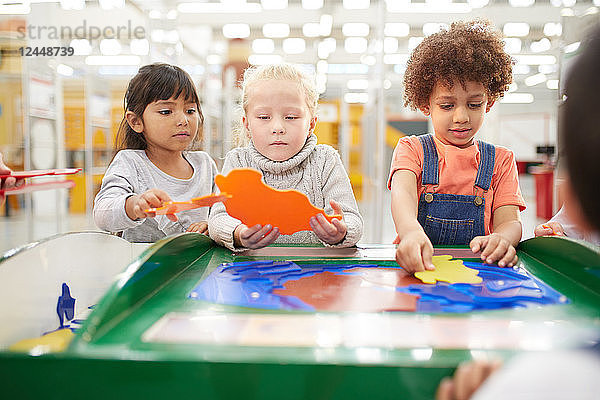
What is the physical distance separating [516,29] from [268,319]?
9095mm

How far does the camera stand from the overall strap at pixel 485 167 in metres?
1.22

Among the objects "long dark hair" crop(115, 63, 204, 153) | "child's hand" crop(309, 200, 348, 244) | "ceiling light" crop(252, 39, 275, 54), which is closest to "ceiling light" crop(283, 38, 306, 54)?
"ceiling light" crop(252, 39, 275, 54)

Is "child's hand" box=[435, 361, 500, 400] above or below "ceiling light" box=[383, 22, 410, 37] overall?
below

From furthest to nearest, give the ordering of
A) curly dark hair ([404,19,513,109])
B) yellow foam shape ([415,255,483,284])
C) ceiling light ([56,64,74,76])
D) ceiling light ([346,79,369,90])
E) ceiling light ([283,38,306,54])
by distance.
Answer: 1. ceiling light ([346,79,369,90])
2. ceiling light ([283,38,306,54])
3. ceiling light ([56,64,74,76])
4. curly dark hair ([404,19,513,109])
5. yellow foam shape ([415,255,483,284])

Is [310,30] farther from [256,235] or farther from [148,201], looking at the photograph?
[256,235]

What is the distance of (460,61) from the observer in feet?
3.92

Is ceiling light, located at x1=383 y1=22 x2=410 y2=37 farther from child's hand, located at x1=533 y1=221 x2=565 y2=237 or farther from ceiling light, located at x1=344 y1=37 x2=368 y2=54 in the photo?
child's hand, located at x1=533 y1=221 x2=565 y2=237

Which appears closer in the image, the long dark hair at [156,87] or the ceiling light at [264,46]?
the long dark hair at [156,87]

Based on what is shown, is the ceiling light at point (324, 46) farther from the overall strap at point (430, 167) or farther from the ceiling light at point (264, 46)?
the overall strap at point (430, 167)

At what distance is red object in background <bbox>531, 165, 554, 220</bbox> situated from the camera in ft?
20.7

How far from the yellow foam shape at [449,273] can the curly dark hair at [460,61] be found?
0.46m

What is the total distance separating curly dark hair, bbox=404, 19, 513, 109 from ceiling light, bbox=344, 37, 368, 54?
8597 millimetres

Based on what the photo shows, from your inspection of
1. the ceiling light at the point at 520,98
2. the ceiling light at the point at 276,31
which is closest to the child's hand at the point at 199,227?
the ceiling light at the point at 276,31

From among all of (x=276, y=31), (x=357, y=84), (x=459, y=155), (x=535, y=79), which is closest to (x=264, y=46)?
(x=276, y=31)
